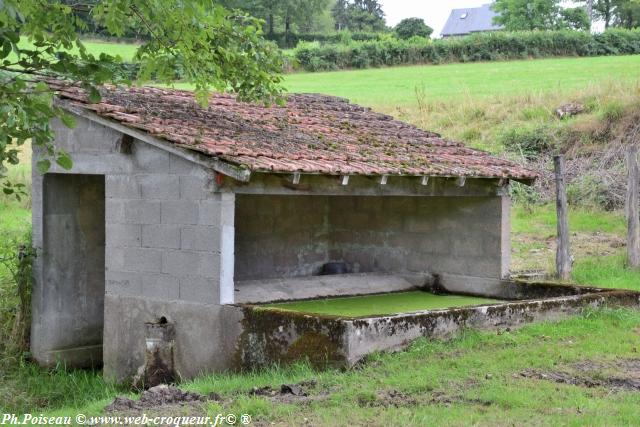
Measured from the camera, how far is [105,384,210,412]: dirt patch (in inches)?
312

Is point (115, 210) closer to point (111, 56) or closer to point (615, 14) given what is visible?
point (111, 56)

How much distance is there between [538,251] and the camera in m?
17.8

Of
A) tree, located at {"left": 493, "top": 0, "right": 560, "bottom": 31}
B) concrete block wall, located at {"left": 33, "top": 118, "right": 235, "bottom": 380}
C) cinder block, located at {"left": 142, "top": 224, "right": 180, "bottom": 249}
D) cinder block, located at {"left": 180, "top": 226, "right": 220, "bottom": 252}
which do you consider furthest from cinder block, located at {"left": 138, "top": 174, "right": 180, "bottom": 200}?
tree, located at {"left": 493, "top": 0, "right": 560, "bottom": 31}

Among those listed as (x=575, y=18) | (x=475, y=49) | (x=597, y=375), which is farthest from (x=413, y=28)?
(x=597, y=375)

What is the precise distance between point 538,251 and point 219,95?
24.2ft

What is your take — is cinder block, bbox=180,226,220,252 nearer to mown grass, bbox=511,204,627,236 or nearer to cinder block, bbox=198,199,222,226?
cinder block, bbox=198,199,222,226

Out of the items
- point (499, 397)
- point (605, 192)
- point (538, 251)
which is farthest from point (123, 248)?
point (605, 192)

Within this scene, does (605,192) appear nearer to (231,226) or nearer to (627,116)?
(627,116)

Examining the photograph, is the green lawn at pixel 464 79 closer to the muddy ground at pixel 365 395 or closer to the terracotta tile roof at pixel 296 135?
the terracotta tile roof at pixel 296 135

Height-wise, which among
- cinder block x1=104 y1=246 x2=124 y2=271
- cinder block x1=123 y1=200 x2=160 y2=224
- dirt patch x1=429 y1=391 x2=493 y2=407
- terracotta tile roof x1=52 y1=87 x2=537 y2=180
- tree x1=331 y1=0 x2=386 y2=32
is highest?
tree x1=331 y1=0 x2=386 y2=32

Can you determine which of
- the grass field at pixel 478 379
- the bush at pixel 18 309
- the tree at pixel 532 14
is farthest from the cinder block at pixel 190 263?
the tree at pixel 532 14

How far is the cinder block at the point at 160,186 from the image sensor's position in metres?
10.6

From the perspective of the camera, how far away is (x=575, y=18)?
220 feet

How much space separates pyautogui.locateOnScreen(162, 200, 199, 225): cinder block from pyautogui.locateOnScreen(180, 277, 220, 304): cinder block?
67cm
